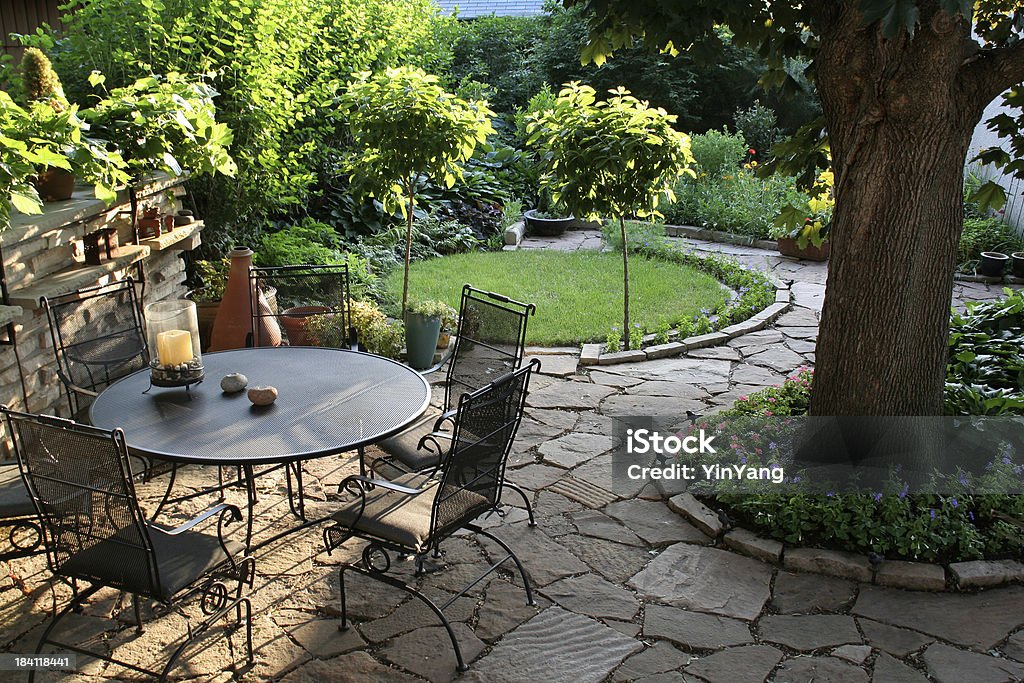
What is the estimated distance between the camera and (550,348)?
6.68 metres

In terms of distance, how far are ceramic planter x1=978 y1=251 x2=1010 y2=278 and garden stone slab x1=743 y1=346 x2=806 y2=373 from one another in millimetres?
3302

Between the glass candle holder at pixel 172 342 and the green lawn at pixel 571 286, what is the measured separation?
3130 millimetres

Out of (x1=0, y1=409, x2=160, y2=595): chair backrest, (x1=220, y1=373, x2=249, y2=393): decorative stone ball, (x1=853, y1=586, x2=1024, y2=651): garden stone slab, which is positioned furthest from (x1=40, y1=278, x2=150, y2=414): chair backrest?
(x1=853, y1=586, x2=1024, y2=651): garden stone slab

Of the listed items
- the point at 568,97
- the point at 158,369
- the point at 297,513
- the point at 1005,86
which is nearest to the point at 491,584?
the point at 297,513

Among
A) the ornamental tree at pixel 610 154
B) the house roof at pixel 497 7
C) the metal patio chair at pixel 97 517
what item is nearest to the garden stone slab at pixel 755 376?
the ornamental tree at pixel 610 154

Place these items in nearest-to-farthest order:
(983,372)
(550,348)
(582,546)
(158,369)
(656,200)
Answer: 1. (158,369)
2. (582,546)
3. (983,372)
4. (656,200)
5. (550,348)


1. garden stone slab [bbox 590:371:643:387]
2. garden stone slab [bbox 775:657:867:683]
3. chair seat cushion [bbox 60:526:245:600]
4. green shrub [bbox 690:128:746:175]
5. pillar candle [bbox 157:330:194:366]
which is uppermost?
green shrub [bbox 690:128:746:175]

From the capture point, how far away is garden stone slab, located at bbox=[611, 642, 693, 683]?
313 centimetres

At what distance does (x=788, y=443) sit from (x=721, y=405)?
103 centimetres

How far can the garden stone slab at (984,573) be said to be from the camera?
3.61 m

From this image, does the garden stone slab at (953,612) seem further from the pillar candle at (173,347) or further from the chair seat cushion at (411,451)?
the pillar candle at (173,347)

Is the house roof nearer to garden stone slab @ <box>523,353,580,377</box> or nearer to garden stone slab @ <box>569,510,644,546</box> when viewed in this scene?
garden stone slab @ <box>523,353,580,377</box>

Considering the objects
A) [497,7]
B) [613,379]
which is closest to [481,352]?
[613,379]

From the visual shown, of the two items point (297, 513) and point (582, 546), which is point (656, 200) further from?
point (297, 513)
